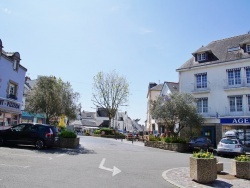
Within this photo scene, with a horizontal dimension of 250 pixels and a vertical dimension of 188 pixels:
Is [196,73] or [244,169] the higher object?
[196,73]

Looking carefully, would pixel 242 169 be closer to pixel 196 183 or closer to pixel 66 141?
pixel 196 183

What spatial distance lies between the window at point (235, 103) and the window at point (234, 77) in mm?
1705

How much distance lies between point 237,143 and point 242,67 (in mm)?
11254

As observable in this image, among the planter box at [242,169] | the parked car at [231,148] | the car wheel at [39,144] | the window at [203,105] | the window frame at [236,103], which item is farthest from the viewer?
the window at [203,105]

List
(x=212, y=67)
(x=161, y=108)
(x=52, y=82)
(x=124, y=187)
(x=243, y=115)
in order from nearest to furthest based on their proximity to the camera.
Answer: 1. (x=124, y=187)
2. (x=52, y=82)
3. (x=161, y=108)
4. (x=243, y=115)
5. (x=212, y=67)

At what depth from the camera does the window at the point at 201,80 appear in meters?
30.3

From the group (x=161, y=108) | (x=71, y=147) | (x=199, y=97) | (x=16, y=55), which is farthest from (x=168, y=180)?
(x=199, y=97)

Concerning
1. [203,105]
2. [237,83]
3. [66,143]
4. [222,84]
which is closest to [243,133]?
[203,105]

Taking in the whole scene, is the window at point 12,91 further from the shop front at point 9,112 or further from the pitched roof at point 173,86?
the pitched roof at point 173,86

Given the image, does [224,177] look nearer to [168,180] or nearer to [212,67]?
[168,180]

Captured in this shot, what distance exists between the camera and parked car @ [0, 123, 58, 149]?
54.6 feet

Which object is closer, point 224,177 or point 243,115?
point 224,177

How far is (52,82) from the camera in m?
21.7

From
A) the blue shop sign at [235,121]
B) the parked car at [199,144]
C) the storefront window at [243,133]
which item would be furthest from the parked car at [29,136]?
the storefront window at [243,133]
